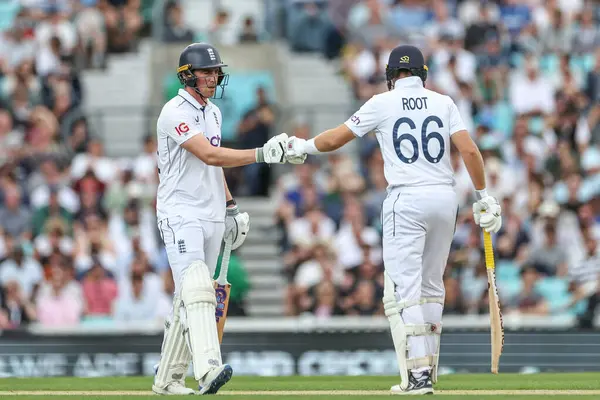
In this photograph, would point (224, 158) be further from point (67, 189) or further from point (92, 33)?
point (92, 33)

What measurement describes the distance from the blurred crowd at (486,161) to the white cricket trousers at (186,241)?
18.8ft

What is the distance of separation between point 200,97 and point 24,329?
5447 millimetres

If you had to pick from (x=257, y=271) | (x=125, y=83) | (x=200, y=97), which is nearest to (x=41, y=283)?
(x=257, y=271)

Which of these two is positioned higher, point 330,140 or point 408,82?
point 408,82

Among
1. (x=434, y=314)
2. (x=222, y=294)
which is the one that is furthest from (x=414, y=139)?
(x=222, y=294)

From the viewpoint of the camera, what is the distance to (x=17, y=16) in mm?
22266

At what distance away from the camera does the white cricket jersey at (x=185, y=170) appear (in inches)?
419

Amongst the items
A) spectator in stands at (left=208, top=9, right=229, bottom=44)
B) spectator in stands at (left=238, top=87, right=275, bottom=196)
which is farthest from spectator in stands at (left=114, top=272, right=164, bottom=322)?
spectator in stands at (left=208, top=9, right=229, bottom=44)

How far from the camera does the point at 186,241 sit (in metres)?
10.5

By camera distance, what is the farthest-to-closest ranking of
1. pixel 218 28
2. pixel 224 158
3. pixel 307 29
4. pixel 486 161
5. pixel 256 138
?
pixel 307 29
pixel 218 28
pixel 256 138
pixel 486 161
pixel 224 158

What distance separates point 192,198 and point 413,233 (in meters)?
1.61

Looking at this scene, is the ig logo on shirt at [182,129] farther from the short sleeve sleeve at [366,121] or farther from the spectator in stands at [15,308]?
the spectator in stands at [15,308]

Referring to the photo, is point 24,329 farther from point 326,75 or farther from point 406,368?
point 326,75

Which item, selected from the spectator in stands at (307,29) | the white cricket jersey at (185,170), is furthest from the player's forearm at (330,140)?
the spectator in stands at (307,29)
